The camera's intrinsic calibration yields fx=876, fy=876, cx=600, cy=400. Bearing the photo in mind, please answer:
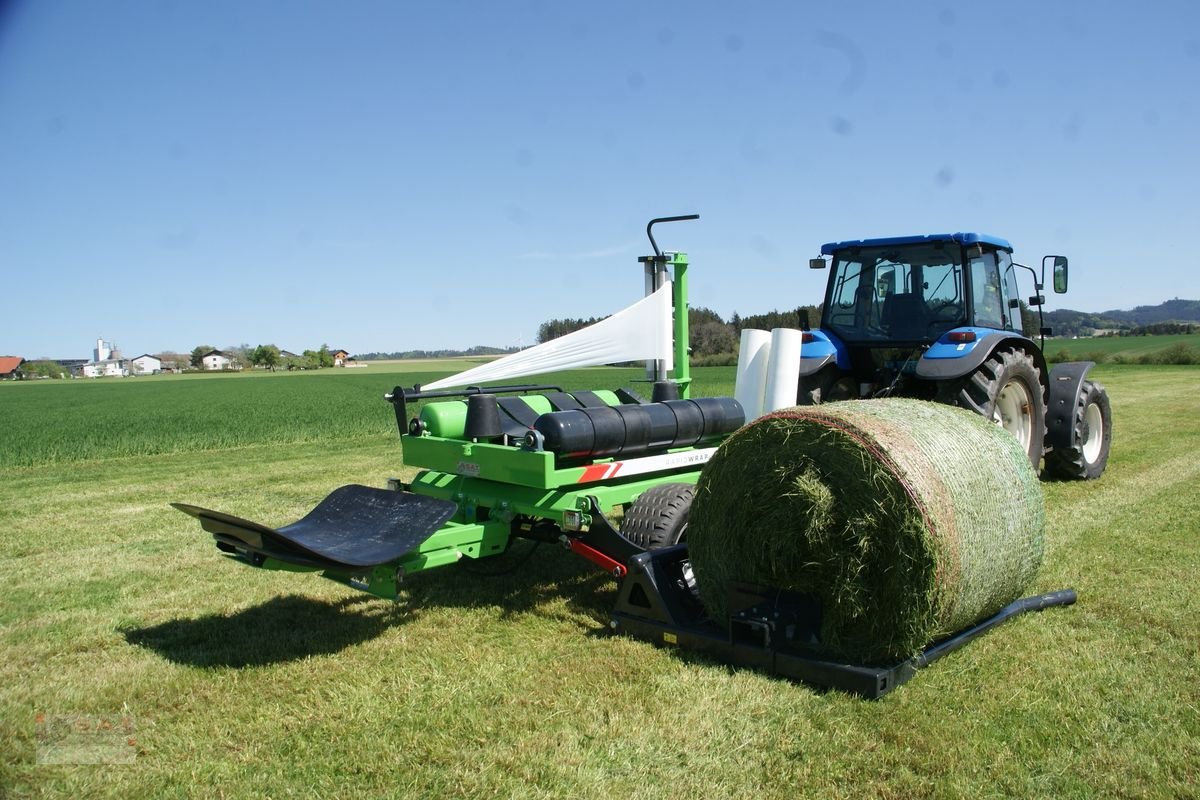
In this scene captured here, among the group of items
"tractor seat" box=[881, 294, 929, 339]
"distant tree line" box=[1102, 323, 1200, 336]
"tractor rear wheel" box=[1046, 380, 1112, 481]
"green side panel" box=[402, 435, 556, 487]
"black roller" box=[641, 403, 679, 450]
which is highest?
"distant tree line" box=[1102, 323, 1200, 336]

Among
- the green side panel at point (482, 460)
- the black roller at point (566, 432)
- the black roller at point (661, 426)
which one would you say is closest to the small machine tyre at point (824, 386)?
the black roller at point (661, 426)

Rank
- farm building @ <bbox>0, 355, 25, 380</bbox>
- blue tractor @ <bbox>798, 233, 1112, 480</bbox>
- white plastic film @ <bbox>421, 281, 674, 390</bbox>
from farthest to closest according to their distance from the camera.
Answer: farm building @ <bbox>0, 355, 25, 380</bbox>
blue tractor @ <bbox>798, 233, 1112, 480</bbox>
white plastic film @ <bbox>421, 281, 674, 390</bbox>

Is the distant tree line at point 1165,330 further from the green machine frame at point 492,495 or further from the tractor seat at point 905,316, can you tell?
the green machine frame at point 492,495

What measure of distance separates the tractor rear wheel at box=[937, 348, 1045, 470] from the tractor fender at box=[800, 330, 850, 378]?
106 cm

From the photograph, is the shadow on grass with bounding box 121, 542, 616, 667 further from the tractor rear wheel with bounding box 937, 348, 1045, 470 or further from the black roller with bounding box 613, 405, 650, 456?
the tractor rear wheel with bounding box 937, 348, 1045, 470

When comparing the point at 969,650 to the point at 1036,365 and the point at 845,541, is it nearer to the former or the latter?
the point at 845,541

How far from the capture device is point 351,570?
4043 millimetres

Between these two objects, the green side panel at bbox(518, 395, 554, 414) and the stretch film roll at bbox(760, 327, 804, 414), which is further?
the stretch film roll at bbox(760, 327, 804, 414)

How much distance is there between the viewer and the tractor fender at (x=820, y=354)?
8039mm

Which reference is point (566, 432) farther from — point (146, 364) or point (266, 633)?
point (146, 364)

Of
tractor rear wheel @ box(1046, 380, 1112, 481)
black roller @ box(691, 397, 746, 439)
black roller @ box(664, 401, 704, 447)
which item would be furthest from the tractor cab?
black roller @ box(664, 401, 704, 447)

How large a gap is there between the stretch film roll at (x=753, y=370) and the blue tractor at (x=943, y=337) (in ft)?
6.04

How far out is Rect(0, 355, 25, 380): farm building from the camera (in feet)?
245

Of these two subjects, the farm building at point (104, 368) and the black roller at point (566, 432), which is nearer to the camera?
the black roller at point (566, 432)
